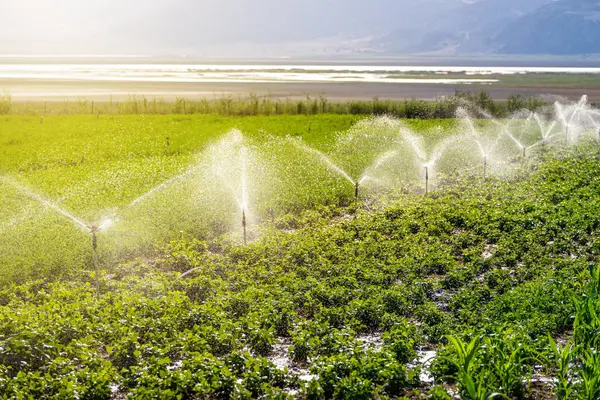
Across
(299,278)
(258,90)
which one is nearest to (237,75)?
(258,90)

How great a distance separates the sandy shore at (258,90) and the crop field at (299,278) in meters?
48.6

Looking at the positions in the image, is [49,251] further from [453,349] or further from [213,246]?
[453,349]

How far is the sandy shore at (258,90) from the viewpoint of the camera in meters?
77.6

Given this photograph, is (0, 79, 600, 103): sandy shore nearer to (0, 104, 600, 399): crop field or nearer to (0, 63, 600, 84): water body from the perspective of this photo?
(0, 63, 600, 84): water body

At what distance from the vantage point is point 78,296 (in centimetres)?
1272

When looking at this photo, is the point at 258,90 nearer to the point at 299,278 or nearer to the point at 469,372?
the point at 299,278

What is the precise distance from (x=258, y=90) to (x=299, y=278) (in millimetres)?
74194

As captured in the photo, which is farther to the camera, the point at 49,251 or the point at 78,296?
the point at 49,251

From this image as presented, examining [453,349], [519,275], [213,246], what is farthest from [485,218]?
[453,349]

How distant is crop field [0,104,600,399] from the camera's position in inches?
353

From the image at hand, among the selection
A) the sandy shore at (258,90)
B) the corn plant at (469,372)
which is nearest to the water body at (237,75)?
the sandy shore at (258,90)

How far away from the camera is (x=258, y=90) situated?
3386 inches

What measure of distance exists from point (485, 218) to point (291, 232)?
200 inches

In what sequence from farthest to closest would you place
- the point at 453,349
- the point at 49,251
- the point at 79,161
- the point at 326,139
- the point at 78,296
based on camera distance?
1. the point at 326,139
2. the point at 79,161
3. the point at 49,251
4. the point at 78,296
5. the point at 453,349
